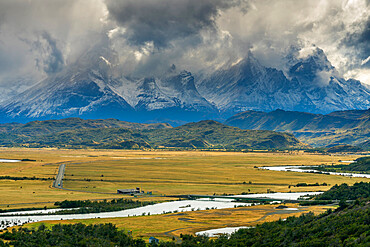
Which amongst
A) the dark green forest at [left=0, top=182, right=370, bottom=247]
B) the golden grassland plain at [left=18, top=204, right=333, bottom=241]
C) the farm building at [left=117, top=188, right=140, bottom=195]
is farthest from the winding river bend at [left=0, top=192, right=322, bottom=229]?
the farm building at [left=117, top=188, right=140, bottom=195]

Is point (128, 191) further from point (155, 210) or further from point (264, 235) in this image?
point (264, 235)

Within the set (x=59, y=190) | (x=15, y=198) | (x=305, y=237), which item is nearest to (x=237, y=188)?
(x=59, y=190)

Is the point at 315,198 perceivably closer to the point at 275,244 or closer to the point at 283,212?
the point at 283,212

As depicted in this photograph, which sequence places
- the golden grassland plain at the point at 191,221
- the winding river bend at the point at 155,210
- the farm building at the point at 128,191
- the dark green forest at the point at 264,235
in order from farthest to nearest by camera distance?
the farm building at the point at 128,191 → the winding river bend at the point at 155,210 → the golden grassland plain at the point at 191,221 → the dark green forest at the point at 264,235

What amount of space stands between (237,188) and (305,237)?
375 feet

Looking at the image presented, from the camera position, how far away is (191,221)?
384 feet

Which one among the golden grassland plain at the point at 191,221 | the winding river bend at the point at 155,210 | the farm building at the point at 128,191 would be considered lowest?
the golden grassland plain at the point at 191,221

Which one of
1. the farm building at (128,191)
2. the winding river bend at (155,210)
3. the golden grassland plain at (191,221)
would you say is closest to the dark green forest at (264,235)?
the golden grassland plain at (191,221)

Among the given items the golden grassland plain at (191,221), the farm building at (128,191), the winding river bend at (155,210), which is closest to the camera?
the golden grassland plain at (191,221)

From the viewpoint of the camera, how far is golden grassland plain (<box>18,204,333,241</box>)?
10438cm

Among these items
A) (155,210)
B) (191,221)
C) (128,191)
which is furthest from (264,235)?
(128,191)

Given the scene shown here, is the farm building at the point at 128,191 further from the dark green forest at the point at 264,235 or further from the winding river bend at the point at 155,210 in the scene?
the dark green forest at the point at 264,235

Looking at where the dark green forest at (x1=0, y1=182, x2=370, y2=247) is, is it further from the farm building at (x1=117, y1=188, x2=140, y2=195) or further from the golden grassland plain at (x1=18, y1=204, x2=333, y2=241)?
the farm building at (x1=117, y1=188, x2=140, y2=195)

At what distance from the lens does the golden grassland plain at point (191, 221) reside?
104375 mm
